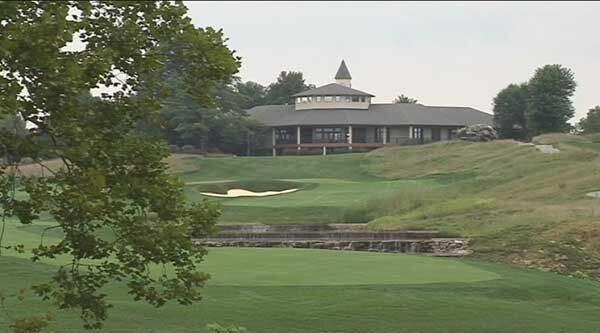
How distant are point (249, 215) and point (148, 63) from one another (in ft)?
116

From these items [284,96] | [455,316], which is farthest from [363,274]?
[284,96]

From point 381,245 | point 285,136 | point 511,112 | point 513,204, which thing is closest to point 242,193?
point 513,204

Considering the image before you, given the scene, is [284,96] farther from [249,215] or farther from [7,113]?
[7,113]

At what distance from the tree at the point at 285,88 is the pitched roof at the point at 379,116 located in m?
18.1

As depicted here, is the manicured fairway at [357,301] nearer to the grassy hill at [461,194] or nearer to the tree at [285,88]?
the grassy hill at [461,194]

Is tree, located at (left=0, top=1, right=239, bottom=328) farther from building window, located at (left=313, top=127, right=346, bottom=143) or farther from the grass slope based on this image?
building window, located at (left=313, top=127, right=346, bottom=143)

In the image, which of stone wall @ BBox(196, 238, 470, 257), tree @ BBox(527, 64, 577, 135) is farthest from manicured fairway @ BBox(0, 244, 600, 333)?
tree @ BBox(527, 64, 577, 135)

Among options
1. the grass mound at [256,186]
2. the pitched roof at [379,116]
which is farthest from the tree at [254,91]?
the grass mound at [256,186]

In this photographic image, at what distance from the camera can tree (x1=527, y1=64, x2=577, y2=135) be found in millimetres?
77375

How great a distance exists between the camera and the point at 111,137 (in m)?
7.67

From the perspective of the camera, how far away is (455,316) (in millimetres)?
15328

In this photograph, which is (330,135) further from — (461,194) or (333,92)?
(461,194)

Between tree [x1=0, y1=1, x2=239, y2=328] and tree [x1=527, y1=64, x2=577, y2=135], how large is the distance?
72.8 metres

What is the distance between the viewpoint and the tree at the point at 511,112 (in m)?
83.9
